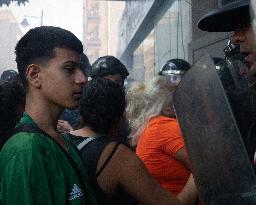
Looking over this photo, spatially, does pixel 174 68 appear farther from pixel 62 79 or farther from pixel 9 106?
pixel 62 79

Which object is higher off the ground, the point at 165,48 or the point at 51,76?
the point at 165,48

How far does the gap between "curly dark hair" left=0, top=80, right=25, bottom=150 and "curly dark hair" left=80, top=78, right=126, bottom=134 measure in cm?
43

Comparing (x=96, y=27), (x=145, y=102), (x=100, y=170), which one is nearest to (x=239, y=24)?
(x=100, y=170)

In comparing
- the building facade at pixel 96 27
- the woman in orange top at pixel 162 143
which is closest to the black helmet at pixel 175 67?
the woman in orange top at pixel 162 143

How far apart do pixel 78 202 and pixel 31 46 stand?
689 millimetres

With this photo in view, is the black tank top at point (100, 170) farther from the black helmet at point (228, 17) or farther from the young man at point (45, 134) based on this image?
the black helmet at point (228, 17)

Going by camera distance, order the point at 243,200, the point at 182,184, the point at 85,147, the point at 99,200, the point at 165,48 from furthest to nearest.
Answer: the point at 165,48 → the point at 182,184 → the point at 85,147 → the point at 99,200 → the point at 243,200

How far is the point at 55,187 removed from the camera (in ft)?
4.64

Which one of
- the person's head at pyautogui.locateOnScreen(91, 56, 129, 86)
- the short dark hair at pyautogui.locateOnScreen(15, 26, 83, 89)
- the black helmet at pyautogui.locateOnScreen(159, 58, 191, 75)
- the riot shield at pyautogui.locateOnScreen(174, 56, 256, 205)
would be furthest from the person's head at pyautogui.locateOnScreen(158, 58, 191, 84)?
the riot shield at pyautogui.locateOnScreen(174, 56, 256, 205)

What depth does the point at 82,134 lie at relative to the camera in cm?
235

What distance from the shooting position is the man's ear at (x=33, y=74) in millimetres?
1675

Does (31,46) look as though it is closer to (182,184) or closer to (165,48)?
(182,184)

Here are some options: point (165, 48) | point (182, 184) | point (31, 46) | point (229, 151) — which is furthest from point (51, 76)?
point (165, 48)

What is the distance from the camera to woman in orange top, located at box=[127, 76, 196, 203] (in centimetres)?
271
